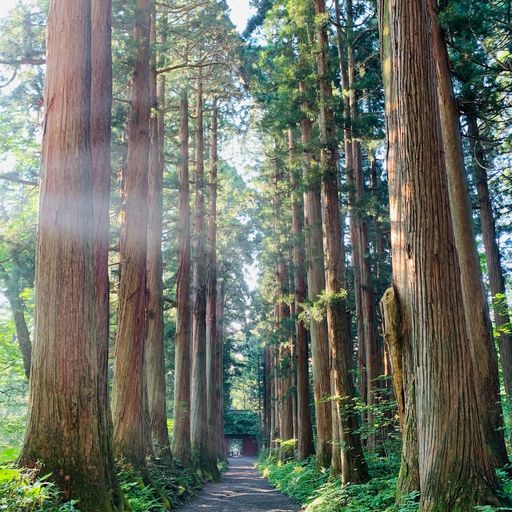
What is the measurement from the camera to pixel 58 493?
5.11 meters

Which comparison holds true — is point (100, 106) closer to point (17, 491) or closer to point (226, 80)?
point (17, 491)

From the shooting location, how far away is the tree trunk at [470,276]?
7926 millimetres

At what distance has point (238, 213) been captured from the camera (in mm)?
29859

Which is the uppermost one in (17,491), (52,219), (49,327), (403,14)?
(403,14)

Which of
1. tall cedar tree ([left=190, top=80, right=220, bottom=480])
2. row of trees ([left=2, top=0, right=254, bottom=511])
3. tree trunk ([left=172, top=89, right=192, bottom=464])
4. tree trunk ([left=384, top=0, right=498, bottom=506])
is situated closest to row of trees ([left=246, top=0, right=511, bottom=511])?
tree trunk ([left=384, top=0, right=498, bottom=506])

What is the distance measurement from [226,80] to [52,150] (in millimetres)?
14498

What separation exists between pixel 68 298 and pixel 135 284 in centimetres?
488

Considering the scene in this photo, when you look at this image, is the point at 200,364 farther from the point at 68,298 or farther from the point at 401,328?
the point at 68,298

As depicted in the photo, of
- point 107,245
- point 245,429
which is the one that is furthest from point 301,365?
point 245,429

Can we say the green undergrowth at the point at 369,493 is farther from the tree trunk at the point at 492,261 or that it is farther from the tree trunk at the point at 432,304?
the tree trunk at the point at 492,261

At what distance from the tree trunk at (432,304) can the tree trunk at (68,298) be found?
11.5 ft

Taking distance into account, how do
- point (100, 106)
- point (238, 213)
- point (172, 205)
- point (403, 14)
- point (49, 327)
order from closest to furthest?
point (49, 327), point (403, 14), point (100, 106), point (172, 205), point (238, 213)

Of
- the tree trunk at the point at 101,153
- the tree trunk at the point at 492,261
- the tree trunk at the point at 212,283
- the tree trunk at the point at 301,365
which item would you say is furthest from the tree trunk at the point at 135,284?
the tree trunk at the point at 212,283

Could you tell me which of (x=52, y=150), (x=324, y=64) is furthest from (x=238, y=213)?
(x=52, y=150)
